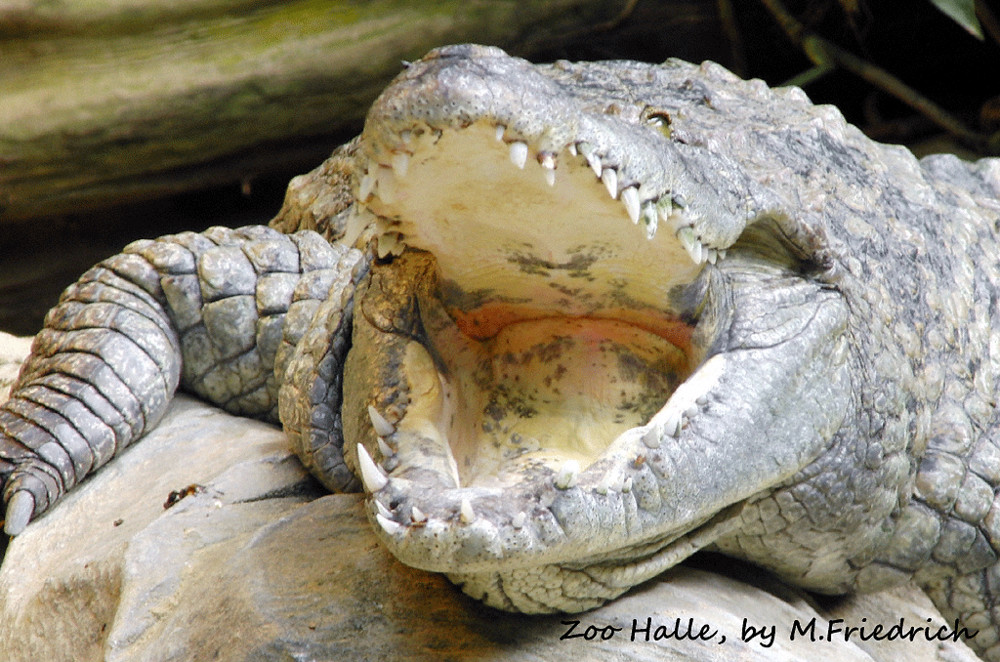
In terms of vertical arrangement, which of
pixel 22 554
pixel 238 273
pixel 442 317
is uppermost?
pixel 442 317

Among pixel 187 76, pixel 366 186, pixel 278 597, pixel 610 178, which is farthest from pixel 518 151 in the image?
pixel 187 76

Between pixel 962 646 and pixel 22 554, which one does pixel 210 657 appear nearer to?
pixel 22 554

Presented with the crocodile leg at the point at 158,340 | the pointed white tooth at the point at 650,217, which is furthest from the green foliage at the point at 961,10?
the pointed white tooth at the point at 650,217

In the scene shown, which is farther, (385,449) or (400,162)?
(385,449)

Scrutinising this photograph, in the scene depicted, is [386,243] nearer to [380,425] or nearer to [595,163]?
[380,425]

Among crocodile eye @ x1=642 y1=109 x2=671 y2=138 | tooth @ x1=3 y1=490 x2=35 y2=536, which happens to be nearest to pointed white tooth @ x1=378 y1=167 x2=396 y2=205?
crocodile eye @ x1=642 y1=109 x2=671 y2=138

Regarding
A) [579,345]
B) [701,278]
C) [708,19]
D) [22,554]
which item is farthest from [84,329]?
[708,19]
